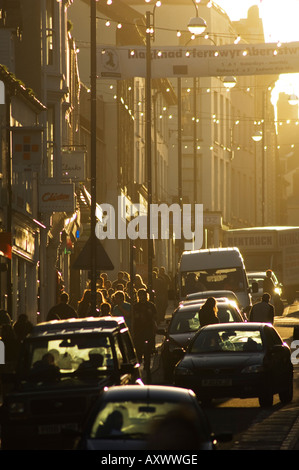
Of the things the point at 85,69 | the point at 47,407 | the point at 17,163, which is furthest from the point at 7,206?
the point at 85,69

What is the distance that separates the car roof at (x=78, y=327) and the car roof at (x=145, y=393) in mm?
4896

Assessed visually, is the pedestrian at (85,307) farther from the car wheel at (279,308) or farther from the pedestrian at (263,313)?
the car wheel at (279,308)

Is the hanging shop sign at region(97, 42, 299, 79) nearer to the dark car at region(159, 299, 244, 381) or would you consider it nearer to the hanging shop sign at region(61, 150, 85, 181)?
the hanging shop sign at region(61, 150, 85, 181)

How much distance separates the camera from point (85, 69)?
59938mm

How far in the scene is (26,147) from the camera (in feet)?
97.8

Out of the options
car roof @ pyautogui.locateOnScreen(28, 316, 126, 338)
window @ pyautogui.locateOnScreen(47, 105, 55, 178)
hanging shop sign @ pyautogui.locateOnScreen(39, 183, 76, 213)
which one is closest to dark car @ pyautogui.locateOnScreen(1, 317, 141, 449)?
car roof @ pyautogui.locateOnScreen(28, 316, 126, 338)

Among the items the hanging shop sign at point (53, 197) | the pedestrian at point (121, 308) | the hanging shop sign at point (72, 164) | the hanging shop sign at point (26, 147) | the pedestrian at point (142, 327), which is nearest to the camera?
the pedestrian at point (142, 327)

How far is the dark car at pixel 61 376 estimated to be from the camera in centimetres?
1477

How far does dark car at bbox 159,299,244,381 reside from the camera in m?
25.5

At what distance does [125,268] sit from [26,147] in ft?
112

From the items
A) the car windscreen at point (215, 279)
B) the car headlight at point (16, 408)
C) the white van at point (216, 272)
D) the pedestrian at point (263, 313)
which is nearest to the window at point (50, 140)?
the white van at point (216, 272)

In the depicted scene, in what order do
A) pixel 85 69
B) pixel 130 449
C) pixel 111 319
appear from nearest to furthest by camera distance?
pixel 130 449 < pixel 111 319 < pixel 85 69
